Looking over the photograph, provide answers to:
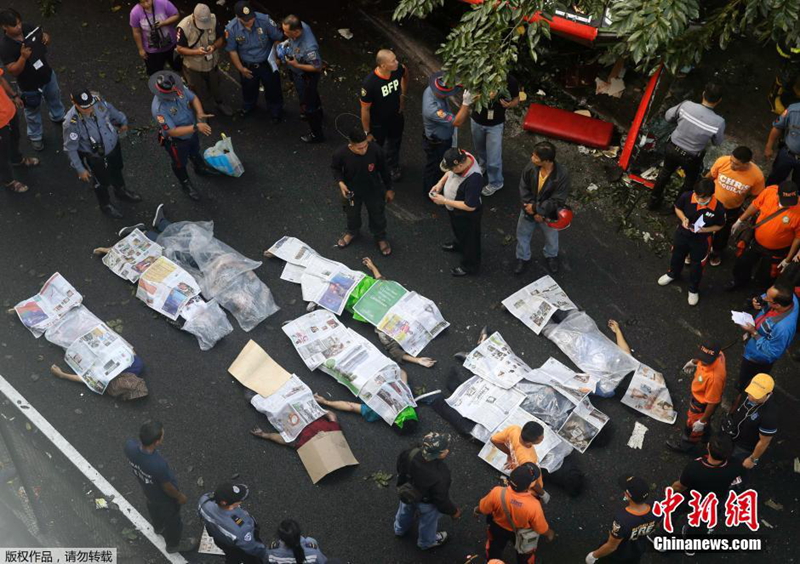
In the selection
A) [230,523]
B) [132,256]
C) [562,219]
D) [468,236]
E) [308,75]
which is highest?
[308,75]

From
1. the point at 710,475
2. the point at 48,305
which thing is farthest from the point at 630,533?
the point at 48,305

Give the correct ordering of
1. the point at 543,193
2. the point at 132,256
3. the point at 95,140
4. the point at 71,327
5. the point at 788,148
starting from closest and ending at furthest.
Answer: the point at 543,193 → the point at 71,327 → the point at 95,140 → the point at 788,148 → the point at 132,256

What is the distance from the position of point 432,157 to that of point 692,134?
9.54 feet

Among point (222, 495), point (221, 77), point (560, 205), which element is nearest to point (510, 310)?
point (560, 205)

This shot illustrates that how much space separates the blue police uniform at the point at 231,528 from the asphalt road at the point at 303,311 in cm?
113

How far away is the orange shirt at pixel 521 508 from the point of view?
639cm

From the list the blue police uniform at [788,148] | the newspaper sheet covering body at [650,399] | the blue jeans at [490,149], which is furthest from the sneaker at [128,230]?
the blue police uniform at [788,148]

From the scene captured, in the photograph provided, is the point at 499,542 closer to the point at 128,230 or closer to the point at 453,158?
the point at 453,158

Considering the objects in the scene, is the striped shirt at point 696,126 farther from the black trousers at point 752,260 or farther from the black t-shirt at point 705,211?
the black trousers at point 752,260

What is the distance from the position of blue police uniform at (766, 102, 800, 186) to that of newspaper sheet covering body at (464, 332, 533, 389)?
3705mm

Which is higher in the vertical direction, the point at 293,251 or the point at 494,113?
the point at 494,113

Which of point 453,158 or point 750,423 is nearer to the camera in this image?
point 750,423

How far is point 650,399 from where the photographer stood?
8.31 m

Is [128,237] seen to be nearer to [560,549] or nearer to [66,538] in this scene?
[66,538]
